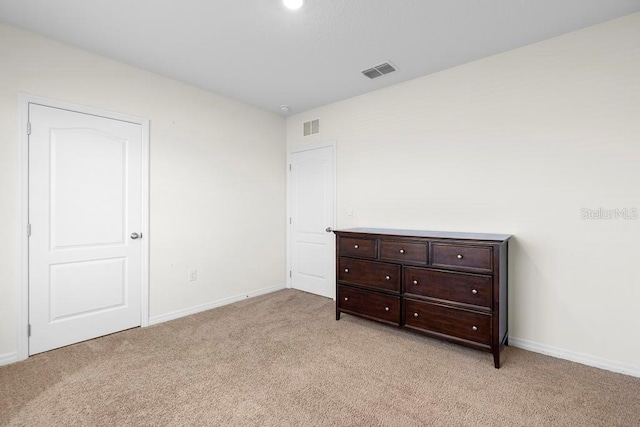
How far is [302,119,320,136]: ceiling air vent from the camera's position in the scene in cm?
412

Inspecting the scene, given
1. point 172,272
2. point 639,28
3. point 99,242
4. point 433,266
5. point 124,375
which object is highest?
point 639,28

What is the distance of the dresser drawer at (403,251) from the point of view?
2.64 m

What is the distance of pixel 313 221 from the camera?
4.20m

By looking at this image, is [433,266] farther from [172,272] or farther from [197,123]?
[197,123]

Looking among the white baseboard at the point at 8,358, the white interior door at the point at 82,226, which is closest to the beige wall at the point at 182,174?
the white baseboard at the point at 8,358

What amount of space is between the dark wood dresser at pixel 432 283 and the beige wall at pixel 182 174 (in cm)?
151

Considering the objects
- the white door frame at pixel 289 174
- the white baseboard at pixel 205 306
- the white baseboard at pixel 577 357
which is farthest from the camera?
the white door frame at pixel 289 174

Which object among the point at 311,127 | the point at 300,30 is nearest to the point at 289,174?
the point at 311,127

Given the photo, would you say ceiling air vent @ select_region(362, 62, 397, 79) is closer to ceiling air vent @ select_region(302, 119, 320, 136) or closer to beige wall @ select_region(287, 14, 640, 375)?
beige wall @ select_region(287, 14, 640, 375)

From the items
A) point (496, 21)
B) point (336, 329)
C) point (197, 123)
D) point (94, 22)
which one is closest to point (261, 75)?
point (197, 123)

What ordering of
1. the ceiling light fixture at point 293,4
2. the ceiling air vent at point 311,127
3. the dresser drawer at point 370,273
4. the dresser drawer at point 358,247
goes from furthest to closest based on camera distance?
the ceiling air vent at point 311,127
the dresser drawer at point 358,247
the dresser drawer at point 370,273
the ceiling light fixture at point 293,4

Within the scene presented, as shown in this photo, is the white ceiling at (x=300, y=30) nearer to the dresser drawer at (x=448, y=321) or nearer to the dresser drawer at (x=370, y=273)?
the dresser drawer at (x=370, y=273)

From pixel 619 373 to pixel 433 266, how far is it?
149 centimetres

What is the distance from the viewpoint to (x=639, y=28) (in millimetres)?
2146
